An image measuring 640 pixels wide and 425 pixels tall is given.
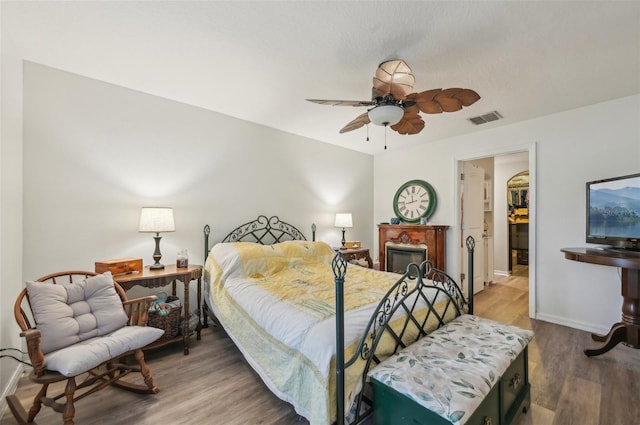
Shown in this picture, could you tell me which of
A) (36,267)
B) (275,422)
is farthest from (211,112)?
(275,422)

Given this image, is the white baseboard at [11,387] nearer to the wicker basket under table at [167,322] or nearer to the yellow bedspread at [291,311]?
the wicker basket under table at [167,322]

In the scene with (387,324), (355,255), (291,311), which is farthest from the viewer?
(355,255)

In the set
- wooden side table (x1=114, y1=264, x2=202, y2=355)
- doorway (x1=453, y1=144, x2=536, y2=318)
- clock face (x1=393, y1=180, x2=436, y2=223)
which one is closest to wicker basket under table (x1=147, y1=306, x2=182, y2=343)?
wooden side table (x1=114, y1=264, x2=202, y2=355)

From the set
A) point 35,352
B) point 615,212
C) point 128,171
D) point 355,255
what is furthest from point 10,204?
point 615,212

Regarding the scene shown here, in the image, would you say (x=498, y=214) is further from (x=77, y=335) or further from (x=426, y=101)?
(x=77, y=335)

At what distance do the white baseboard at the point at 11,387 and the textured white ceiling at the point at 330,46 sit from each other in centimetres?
256

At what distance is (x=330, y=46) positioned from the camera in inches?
81.3

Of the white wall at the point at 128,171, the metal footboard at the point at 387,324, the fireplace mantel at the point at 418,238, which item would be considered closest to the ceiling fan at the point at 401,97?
the metal footboard at the point at 387,324

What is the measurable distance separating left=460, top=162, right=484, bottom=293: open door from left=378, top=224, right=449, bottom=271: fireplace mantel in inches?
13.9

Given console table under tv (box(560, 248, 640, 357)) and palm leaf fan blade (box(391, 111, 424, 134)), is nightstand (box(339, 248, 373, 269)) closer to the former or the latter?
palm leaf fan blade (box(391, 111, 424, 134))

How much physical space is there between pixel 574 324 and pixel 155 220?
16.1ft

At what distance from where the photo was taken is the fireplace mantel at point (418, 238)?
167 inches

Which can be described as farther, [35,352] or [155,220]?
[155,220]

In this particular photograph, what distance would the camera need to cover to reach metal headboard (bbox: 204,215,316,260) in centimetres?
351
